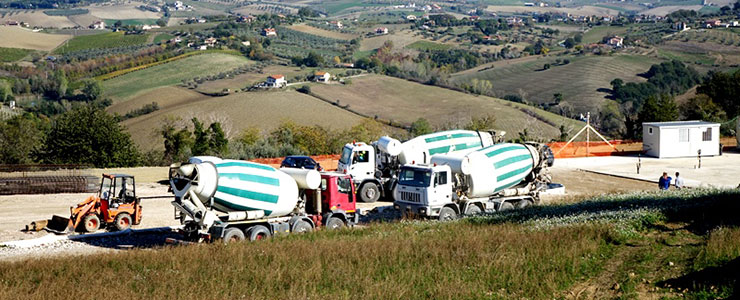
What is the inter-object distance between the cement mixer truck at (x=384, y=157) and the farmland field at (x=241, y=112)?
1834 inches

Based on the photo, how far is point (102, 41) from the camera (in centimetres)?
18875

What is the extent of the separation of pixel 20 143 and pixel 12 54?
4639 inches

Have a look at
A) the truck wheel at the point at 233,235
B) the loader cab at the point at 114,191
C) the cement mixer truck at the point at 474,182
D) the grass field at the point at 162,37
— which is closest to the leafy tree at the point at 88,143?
the loader cab at the point at 114,191

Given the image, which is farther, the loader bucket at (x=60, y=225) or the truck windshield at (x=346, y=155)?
the truck windshield at (x=346, y=155)

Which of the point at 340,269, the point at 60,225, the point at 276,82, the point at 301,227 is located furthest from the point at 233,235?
the point at 276,82

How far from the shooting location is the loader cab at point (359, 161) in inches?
1486

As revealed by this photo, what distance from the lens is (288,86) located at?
11962 centimetres

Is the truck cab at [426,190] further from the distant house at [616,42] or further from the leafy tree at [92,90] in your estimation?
the distant house at [616,42]

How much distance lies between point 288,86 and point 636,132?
196 ft

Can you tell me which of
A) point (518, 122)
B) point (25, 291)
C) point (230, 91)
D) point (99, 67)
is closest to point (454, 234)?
point (25, 291)

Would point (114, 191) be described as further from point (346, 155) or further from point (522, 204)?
point (522, 204)

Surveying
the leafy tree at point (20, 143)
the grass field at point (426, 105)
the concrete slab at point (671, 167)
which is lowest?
the grass field at point (426, 105)

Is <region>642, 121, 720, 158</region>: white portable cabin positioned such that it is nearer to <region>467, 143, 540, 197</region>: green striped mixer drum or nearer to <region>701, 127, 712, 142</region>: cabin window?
<region>701, 127, 712, 142</region>: cabin window

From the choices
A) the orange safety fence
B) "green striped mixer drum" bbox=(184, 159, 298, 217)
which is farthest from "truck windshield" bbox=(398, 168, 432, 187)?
the orange safety fence
